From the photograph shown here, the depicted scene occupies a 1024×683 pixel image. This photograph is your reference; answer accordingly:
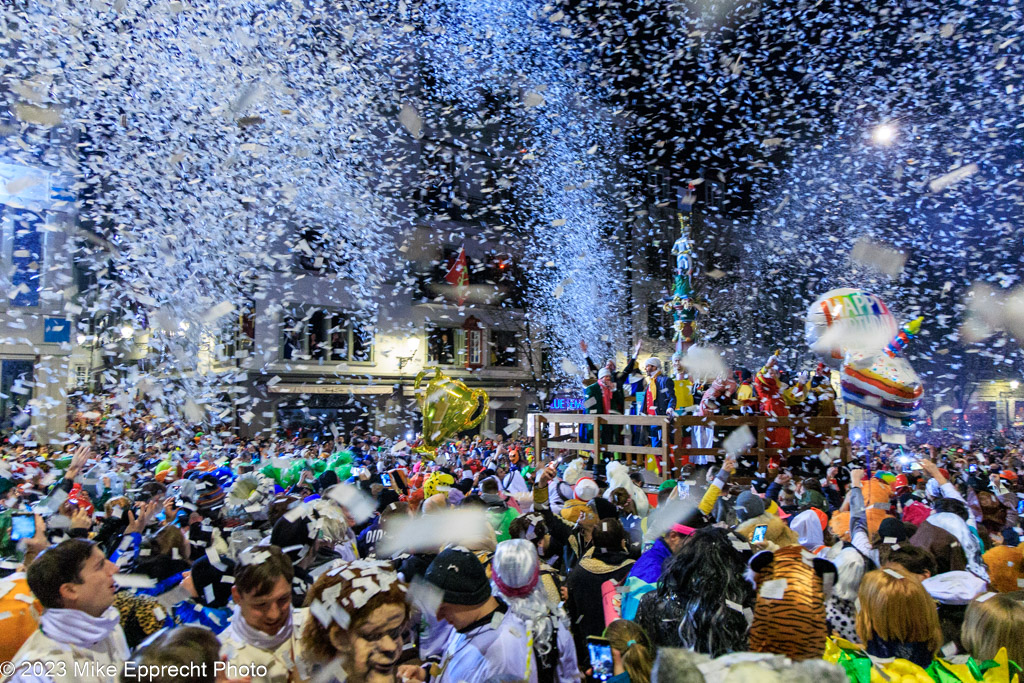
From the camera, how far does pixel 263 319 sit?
21.7 m

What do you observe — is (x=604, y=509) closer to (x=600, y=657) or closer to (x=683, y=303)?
(x=600, y=657)

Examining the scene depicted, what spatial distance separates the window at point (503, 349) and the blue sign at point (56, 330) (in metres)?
13.8

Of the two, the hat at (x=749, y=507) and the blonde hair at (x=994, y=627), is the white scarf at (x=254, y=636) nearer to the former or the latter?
the blonde hair at (x=994, y=627)

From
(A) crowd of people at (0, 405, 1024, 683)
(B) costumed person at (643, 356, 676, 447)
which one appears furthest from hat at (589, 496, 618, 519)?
(B) costumed person at (643, 356, 676, 447)

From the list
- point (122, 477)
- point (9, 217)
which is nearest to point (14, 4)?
point (122, 477)

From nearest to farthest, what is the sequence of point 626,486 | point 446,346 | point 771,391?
1. point 626,486
2. point 771,391
3. point 446,346

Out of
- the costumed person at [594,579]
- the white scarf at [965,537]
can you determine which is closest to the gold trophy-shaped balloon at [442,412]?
the costumed person at [594,579]

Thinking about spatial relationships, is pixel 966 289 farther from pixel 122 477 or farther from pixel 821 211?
pixel 122 477

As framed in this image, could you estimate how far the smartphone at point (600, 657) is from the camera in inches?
127

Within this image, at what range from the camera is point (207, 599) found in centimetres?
326

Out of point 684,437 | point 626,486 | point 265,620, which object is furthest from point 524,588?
point 684,437

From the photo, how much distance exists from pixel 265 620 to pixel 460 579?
2.44ft

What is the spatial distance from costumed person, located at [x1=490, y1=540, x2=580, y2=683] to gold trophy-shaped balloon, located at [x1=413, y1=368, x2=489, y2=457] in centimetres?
777

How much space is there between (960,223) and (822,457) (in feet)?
88.3
